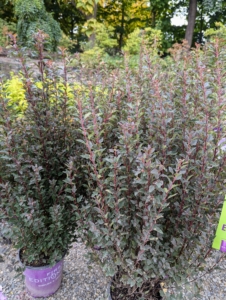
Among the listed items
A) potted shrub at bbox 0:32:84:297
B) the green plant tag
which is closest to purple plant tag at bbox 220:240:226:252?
the green plant tag

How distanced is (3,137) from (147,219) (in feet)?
2.78

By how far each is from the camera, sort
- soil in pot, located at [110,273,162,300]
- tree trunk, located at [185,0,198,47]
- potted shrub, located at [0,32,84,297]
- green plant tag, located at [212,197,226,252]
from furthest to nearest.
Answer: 1. tree trunk, located at [185,0,198,47]
2. soil in pot, located at [110,273,162,300]
3. potted shrub, located at [0,32,84,297]
4. green plant tag, located at [212,197,226,252]

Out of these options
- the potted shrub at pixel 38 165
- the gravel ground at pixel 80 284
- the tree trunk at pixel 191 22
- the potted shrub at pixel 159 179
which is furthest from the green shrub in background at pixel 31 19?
the potted shrub at pixel 159 179

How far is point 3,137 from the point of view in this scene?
4.30 ft

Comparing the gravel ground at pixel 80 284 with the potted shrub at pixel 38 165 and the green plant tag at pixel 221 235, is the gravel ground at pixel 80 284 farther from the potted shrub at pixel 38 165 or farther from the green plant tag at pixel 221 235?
the green plant tag at pixel 221 235

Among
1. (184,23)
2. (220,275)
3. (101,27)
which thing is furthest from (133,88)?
(184,23)

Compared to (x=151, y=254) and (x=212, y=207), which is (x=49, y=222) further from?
(x=212, y=207)

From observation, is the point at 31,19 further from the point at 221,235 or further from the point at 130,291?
the point at 221,235

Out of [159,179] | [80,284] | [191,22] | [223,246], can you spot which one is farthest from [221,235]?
[191,22]

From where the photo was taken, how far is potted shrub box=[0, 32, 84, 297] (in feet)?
4.45

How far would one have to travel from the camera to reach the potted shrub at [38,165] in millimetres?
1357

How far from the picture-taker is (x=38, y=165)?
4.90ft

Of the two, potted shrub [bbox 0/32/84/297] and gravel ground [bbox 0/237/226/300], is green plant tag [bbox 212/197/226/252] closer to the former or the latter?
potted shrub [bbox 0/32/84/297]

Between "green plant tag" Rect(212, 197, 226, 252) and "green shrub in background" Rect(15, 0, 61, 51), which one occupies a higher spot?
"green shrub in background" Rect(15, 0, 61, 51)
